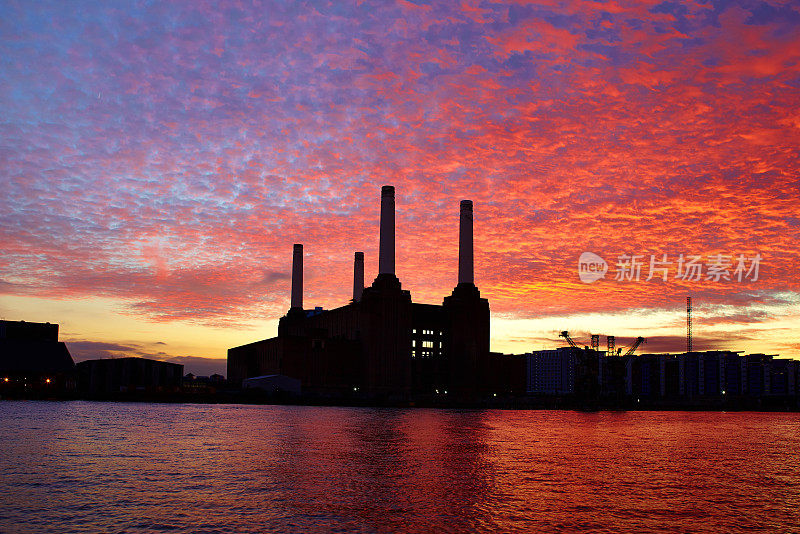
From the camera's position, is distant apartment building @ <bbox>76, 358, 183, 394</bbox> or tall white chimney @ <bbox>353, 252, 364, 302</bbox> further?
tall white chimney @ <bbox>353, 252, 364, 302</bbox>

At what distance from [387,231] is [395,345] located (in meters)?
25.7

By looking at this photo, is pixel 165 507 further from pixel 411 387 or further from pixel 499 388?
pixel 499 388

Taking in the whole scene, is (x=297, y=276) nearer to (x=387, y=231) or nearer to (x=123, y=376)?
(x=387, y=231)

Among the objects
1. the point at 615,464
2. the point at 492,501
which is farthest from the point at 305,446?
the point at 492,501

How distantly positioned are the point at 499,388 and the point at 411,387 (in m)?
25.1

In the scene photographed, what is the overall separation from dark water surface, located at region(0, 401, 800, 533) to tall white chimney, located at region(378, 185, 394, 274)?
90253 millimetres

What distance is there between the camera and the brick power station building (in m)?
155

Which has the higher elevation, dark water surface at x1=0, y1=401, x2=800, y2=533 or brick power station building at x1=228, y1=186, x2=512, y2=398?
brick power station building at x1=228, y1=186, x2=512, y2=398

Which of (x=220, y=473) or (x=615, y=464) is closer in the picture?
(x=220, y=473)

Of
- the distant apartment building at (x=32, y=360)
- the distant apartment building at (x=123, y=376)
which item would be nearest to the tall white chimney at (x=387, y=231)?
the distant apartment building at (x=123, y=376)

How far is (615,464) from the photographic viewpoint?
47781 millimetres

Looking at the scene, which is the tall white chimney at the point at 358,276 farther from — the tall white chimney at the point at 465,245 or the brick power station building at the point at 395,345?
the tall white chimney at the point at 465,245

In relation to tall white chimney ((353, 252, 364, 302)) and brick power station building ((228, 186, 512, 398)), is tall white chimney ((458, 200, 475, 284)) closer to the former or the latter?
brick power station building ((228, 186, 512, 398))

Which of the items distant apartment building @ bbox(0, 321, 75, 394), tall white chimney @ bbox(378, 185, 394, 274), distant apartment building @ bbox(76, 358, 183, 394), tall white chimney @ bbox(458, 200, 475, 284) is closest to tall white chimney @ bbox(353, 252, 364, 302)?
tall white chimney @ bbox(378, 185, 394, 274)
